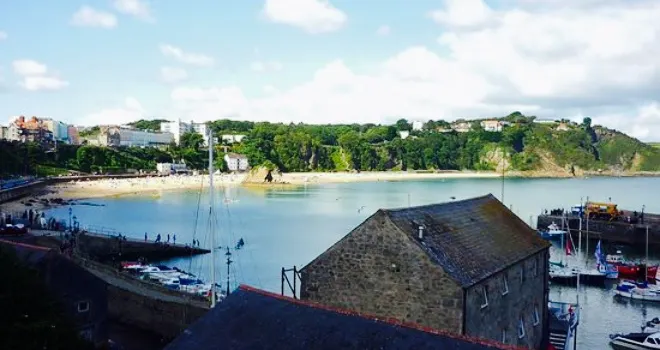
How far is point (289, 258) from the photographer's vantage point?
5819cm

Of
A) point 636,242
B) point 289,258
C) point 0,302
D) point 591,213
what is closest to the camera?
point 0,302

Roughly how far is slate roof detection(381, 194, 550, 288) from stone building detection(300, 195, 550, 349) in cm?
5

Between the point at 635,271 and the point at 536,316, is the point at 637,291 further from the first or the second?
the point at 536,316

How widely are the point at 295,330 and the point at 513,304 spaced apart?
11.6 metres

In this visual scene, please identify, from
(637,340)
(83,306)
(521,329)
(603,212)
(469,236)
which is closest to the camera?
(469,236)

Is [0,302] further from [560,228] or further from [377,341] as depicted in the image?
[560,228]

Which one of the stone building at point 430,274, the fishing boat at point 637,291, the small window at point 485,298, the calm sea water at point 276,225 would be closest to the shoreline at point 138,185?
the calm sea water at point 276,225

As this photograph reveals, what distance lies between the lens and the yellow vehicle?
73375 millimetres

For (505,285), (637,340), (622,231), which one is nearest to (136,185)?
(622,231)

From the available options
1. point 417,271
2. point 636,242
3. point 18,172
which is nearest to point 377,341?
point 417,271

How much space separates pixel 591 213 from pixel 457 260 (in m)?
61.9

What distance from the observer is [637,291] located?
4331 centimetres

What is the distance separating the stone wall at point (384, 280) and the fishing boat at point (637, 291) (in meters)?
30.9

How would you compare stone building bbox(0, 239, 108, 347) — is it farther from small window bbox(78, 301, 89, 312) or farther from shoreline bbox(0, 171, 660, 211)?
shoreline bbox(0, 171, 660, 211)
